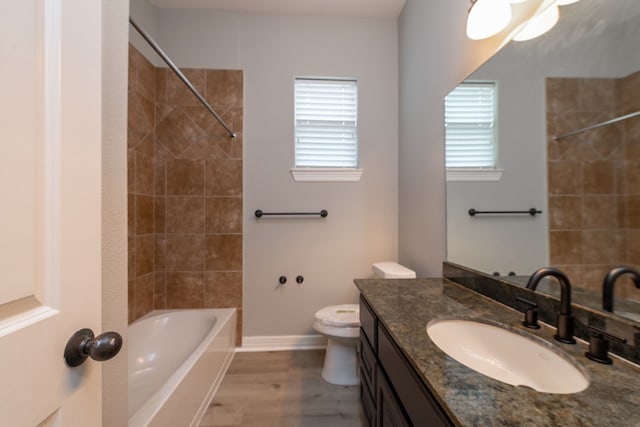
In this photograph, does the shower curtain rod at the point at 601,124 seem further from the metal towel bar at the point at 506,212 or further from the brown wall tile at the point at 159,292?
the brown wall tile at the point at 159,292

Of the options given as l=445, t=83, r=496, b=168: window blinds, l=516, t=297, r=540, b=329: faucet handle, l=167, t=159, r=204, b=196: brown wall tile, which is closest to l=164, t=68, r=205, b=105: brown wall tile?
l=167, t=159, r=204, b=196: brown wall tile

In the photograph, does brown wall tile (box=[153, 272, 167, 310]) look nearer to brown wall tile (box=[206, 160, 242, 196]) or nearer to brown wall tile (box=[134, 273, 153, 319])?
brown wall tile (box=[134, 273, 153, 319])

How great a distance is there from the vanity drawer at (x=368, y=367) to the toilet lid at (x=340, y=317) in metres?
0.38

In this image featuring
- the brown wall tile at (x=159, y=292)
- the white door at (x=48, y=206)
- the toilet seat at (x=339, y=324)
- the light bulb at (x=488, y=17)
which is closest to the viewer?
the white door at (x=48, y=206)

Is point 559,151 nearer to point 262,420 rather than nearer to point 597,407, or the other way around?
point 597,407

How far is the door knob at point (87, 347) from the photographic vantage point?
432mm

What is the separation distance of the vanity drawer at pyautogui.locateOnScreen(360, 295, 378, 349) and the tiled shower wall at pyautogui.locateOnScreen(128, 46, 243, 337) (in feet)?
4.14

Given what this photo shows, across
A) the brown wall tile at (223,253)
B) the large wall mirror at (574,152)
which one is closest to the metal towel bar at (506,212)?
the large wall mirror at (574,152)

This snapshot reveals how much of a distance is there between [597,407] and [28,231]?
3.43 ft

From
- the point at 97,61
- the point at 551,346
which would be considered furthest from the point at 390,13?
the point at 551,346

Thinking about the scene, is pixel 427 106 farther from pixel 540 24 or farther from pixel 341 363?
pixel 341 363

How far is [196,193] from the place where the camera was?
2119 millimetres

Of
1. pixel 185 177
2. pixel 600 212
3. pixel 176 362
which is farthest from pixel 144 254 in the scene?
pixel 600 212

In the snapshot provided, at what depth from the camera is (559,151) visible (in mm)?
801
